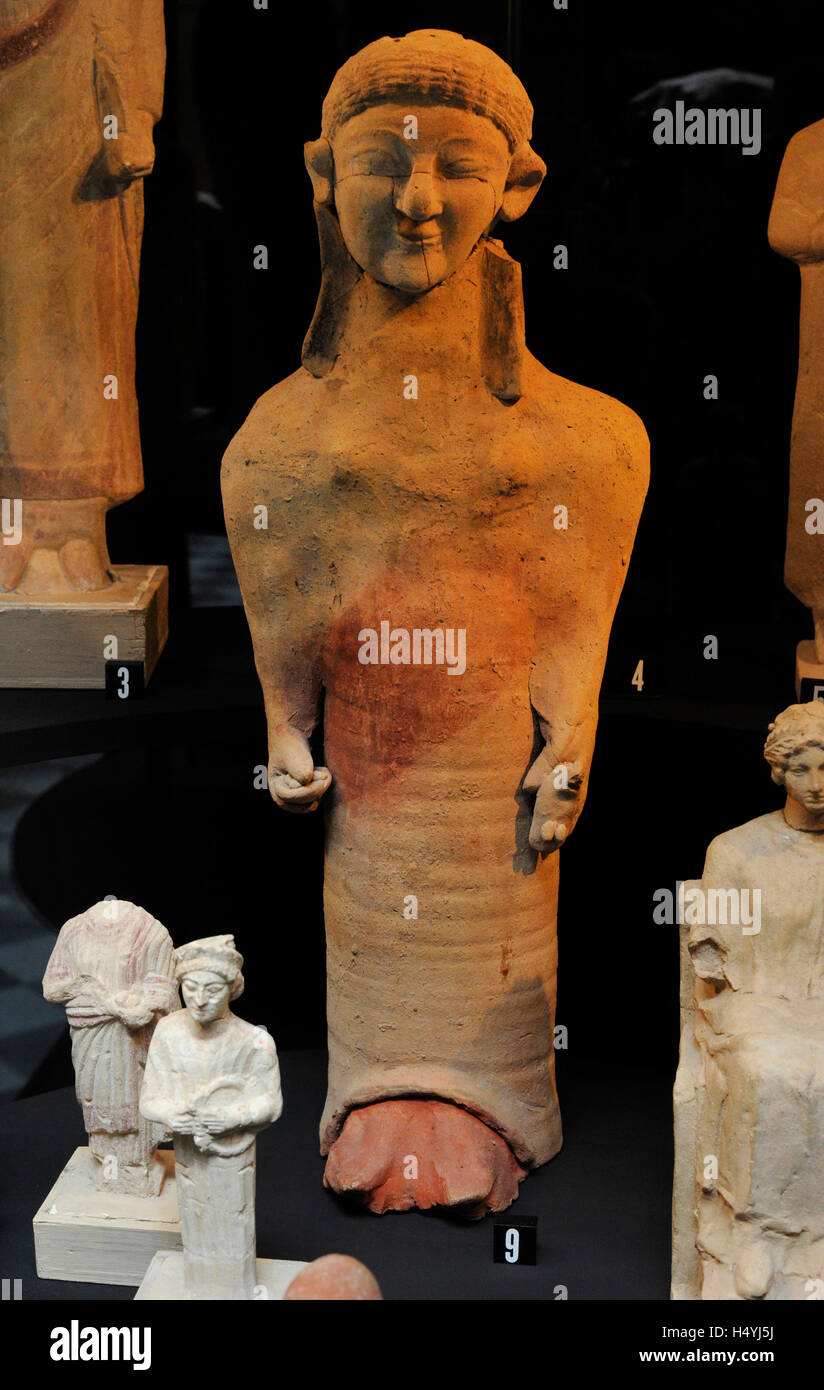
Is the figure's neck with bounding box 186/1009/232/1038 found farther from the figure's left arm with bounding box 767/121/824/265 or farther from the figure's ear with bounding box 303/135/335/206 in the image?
the figure's left arm with bounding box 767/121/824/265

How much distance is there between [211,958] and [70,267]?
2.05 metres

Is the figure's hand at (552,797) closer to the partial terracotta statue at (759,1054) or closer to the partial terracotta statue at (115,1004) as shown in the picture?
the partial terracotta statue at (759,1054)

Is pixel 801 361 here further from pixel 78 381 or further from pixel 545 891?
pixel 78 381

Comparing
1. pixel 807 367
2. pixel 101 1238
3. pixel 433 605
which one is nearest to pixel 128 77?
pixel 433 605

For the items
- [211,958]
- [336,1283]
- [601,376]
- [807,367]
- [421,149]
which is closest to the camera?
[336,1283]

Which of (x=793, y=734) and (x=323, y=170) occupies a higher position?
(x=323, y=170)

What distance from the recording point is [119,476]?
5488 millimetres

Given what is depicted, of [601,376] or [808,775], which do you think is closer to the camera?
[808,775]

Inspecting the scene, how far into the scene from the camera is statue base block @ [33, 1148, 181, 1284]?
4.45m

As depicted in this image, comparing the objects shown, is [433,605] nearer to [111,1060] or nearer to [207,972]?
[207,972]

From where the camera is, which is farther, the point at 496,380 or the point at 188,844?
the point at 188,844

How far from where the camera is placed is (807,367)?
5.11m
